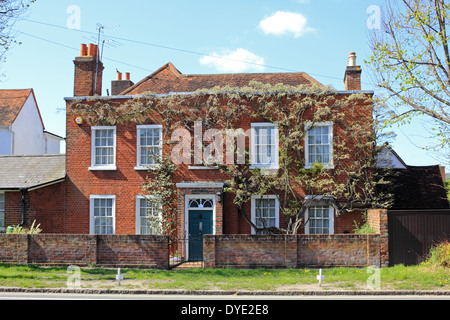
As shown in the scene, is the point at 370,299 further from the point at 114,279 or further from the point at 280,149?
the point at 280,149

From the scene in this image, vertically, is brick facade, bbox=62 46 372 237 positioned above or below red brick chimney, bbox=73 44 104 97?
below

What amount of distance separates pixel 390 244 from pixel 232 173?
23.0 feet

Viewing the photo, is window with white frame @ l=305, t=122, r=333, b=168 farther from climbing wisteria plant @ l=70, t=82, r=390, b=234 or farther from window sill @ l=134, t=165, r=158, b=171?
window sill @ l=134, t=165, r=158, b=171

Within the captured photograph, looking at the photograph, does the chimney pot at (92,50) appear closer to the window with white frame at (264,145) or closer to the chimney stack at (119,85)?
the chimney stack at (119,85)

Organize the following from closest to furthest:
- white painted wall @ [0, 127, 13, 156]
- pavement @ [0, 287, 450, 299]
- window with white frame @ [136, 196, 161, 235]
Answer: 1. pavement @ [0, 287, 450, 299]
2. window with white frame @ [136, 196, 161, 235]
3. white painted wall @ [0, 127, 13, 156]

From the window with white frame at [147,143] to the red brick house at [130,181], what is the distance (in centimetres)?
4

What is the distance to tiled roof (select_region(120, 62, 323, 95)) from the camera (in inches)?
896

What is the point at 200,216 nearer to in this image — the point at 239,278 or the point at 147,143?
the point at 147,143

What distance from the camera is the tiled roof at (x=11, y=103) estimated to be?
31812 mm

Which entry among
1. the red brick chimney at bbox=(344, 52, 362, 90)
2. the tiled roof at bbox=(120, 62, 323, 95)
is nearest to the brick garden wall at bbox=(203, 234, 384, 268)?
the red brick chimney at bbox=(344, 52, 362, 90)

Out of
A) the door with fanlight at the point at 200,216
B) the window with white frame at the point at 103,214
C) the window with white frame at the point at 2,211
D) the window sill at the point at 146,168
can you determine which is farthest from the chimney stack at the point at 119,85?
the door with fanlight at the point at 200,216

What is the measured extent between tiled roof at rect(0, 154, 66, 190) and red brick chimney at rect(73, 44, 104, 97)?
354 centimetres

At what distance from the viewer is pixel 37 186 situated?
20.8m

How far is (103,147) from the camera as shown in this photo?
21.5 meters
